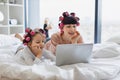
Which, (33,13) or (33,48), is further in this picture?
(33,13)

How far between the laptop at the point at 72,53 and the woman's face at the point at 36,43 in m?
0.22

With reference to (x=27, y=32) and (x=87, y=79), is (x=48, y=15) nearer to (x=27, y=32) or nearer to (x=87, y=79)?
(x=27, y=32)

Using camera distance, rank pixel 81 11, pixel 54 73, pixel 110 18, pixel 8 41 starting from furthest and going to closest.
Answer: pixel 81 11
pixel 110 18
pixel 8 41
pixel 54 73

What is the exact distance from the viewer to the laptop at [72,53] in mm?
1238

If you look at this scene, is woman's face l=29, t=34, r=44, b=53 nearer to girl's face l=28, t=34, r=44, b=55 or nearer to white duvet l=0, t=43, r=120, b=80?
girl's face l=28, t=34, r=44, b=55

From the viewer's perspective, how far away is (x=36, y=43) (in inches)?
56.4

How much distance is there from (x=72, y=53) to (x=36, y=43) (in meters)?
0.29

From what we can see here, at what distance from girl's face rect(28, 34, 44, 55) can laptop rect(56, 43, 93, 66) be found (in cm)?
21

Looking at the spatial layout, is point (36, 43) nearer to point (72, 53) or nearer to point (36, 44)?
point (36, 44)

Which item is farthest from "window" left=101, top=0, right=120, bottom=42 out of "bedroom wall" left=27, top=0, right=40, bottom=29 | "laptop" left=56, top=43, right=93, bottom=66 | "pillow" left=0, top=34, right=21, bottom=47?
"laptop" left=56, top=43, right=93, bottom=66

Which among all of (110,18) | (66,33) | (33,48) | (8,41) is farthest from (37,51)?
(110,18)

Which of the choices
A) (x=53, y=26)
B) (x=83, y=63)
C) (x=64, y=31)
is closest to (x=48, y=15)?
(x=53, y=26)

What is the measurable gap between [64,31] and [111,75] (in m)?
0.72

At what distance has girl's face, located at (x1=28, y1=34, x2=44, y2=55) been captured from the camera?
1.42 m
